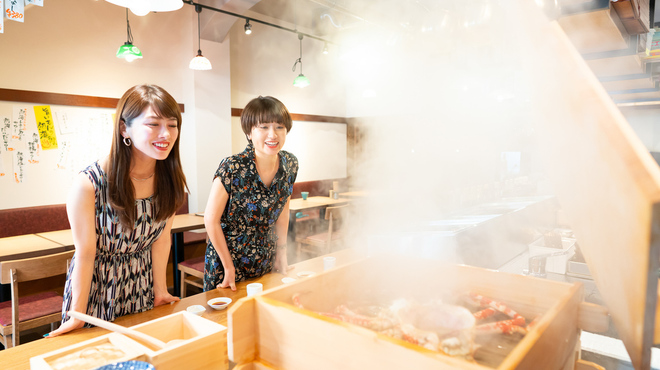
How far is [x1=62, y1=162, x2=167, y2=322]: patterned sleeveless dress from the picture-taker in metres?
1.52

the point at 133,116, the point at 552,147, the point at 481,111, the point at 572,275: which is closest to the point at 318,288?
the point at 552,147

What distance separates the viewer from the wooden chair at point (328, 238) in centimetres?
440

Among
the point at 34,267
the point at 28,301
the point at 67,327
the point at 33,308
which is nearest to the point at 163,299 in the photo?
the point at 67,327

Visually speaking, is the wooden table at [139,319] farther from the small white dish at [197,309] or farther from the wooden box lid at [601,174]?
the wooden box lid at [601,174]

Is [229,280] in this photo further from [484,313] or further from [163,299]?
[484,313]

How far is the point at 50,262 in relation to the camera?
229 cm

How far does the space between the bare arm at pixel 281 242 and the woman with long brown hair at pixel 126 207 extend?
2.18 ft

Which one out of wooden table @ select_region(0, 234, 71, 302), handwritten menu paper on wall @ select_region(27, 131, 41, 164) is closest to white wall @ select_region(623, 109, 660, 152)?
wooden table @ select_region(0, 234, 71, 302)

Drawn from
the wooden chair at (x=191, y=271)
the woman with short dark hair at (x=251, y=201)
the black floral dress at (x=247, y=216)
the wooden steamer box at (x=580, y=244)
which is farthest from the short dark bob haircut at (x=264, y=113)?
the wooden chair at (x=191, y=271)

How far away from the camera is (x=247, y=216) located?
2070mm

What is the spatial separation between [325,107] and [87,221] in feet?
24.0

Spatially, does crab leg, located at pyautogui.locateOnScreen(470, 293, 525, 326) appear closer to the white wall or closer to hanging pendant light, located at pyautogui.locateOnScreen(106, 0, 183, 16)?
hanging pendant light, located at pyautogui.locateOnScreen(106, 0, 183, 16)

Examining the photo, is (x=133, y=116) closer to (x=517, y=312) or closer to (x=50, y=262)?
(x=50, y=262)

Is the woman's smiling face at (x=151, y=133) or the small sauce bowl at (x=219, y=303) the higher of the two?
the woman's smiling face at (x=151, y=133)
